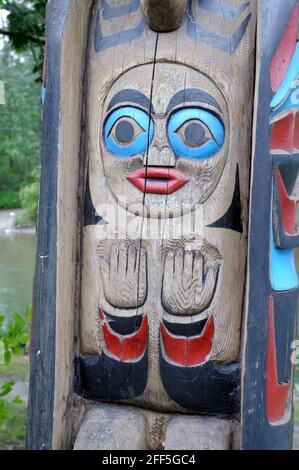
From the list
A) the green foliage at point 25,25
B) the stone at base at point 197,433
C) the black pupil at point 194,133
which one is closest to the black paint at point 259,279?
the stone at base at point 197,433

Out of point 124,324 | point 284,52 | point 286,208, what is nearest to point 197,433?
point 124,324

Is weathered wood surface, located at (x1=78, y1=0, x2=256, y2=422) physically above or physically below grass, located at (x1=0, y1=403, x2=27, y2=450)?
above

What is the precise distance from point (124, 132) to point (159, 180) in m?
0.20

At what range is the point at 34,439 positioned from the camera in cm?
181

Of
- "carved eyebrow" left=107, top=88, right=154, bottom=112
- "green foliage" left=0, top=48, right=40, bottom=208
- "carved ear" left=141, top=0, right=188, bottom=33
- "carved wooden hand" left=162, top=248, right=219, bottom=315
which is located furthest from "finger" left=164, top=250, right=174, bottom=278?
"green foliage" left=0, top=48, right=40, bottom=208

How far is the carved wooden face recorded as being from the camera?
1.87 meters

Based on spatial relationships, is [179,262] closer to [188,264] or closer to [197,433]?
[188,264]

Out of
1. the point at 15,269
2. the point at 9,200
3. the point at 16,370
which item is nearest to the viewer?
the point at 16,370

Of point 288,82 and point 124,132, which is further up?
point 288,82

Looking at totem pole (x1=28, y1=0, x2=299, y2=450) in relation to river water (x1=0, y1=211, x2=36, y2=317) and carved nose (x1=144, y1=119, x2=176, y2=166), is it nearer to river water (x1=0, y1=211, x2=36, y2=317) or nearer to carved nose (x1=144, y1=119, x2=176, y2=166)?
carved nose (x1=144, y1=119, x2=176, y2=166)

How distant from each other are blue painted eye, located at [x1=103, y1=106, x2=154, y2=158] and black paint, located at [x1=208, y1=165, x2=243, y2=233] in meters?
0.32

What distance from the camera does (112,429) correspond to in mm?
1857

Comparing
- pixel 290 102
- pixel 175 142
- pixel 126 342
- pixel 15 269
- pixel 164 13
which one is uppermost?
pixel 164 13

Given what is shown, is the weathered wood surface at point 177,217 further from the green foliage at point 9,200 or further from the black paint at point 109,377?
the green foliage at point 9,200
